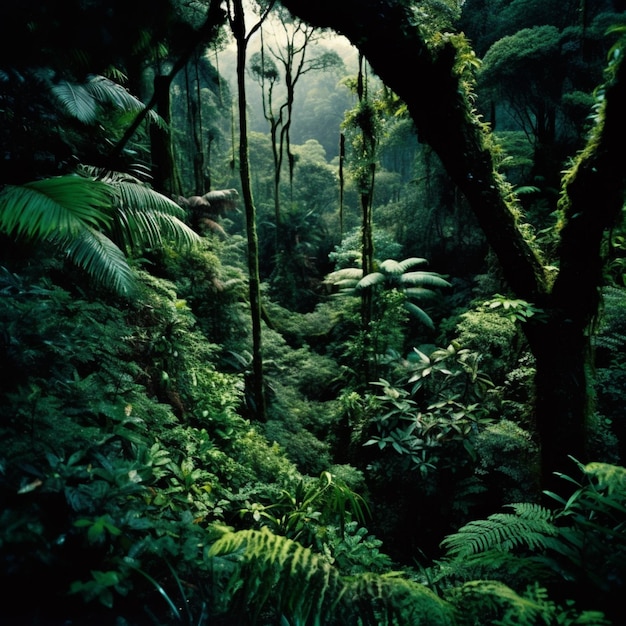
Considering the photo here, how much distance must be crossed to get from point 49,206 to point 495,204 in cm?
352

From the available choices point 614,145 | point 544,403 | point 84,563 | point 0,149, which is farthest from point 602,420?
point 0,149

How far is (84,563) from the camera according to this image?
1.20 m

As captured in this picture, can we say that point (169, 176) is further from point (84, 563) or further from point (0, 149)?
point (84, 563)

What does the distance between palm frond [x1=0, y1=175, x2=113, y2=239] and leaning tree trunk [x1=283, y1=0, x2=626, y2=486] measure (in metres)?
2.70

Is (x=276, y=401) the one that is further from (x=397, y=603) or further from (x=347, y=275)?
(x=397, y=603)

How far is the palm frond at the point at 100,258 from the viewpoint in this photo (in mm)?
3369

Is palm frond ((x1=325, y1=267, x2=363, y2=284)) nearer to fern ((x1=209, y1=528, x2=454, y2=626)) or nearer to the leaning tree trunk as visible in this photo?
the leaning tree trunk

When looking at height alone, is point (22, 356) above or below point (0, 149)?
below

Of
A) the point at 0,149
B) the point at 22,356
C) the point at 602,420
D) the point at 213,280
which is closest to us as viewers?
the point at 22,356

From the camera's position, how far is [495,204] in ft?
10.9

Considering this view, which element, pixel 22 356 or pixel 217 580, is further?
pixel 22 356

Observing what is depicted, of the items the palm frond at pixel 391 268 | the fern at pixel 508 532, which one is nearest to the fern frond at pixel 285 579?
the fern at pixel 508 532

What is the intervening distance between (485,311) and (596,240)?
2.86m

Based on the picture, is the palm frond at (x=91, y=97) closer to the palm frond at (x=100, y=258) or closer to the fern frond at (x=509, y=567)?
the palm frond at (x=100, y=258)
